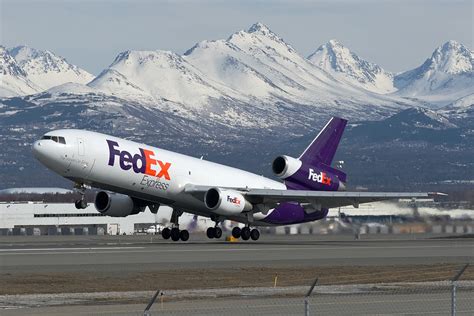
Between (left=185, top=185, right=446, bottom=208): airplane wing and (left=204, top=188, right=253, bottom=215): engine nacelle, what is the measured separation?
25.1 inches

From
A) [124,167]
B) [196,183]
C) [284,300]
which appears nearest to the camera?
[284,300]

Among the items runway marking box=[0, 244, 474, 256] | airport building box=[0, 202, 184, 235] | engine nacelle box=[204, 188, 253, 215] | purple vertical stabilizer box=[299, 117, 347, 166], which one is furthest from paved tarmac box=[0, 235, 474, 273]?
airport building box=[0, 202, 184, 235]

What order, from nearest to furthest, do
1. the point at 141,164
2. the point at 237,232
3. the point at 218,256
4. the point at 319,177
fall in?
1. the point at 218,256
2. the point at 141,164
3. the point at 237,232
4. the point at 319,177

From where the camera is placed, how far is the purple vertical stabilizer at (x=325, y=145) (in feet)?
281

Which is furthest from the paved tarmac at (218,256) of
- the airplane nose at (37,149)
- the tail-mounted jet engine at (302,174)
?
the tail-mounted jet engine at (302,174)

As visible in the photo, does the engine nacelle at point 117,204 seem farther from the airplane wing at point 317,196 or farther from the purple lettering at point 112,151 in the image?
the airplane wing at point 317,196

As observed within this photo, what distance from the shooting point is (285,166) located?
276ft

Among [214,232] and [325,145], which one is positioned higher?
[325,145]

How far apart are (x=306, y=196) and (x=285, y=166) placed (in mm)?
6123

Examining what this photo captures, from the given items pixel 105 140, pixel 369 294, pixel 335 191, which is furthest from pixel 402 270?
pixel 335 191

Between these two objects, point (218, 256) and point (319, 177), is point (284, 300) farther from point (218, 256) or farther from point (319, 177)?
point (319, 177)

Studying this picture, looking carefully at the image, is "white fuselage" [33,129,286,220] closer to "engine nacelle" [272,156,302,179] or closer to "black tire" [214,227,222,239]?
"black tire" [214,227,222,239]

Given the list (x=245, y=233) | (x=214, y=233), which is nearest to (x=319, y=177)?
(x=245, y=233)

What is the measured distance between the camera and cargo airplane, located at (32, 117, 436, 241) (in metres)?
72.7
